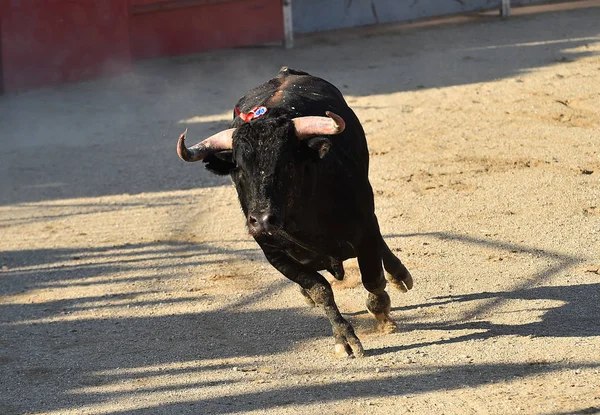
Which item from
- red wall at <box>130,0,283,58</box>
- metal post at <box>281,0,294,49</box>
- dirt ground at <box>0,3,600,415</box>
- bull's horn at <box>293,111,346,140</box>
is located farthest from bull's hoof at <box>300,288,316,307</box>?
metal post at <box>281,0,294,49</box>

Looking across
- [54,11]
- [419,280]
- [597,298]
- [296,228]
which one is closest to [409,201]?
[419,280]

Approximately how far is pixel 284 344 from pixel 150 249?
2.23 metres

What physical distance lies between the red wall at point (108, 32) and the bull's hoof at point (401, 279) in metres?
8.16

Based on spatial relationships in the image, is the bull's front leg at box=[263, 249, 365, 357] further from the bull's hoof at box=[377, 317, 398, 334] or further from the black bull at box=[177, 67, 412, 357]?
the bull's hoof at box=[377, 317, 398, 334]

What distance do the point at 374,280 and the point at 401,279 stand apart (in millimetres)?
685

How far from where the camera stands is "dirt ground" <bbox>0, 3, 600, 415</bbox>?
18.5ft

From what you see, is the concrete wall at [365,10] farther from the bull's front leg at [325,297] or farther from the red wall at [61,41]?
the bull's front leg at [325,297]

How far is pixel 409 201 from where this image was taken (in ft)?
28.7

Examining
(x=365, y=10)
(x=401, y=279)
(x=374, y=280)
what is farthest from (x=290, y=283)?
(x=365, y=10)

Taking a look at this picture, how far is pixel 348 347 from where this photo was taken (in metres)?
6.00

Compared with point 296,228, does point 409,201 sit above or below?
below

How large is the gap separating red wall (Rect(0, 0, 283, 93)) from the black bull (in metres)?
7.78

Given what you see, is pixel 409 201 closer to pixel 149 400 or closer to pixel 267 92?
pixel 267 92

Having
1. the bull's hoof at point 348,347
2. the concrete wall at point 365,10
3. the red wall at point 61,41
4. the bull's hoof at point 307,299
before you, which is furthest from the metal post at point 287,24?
the bull's hoof at point 348,347
